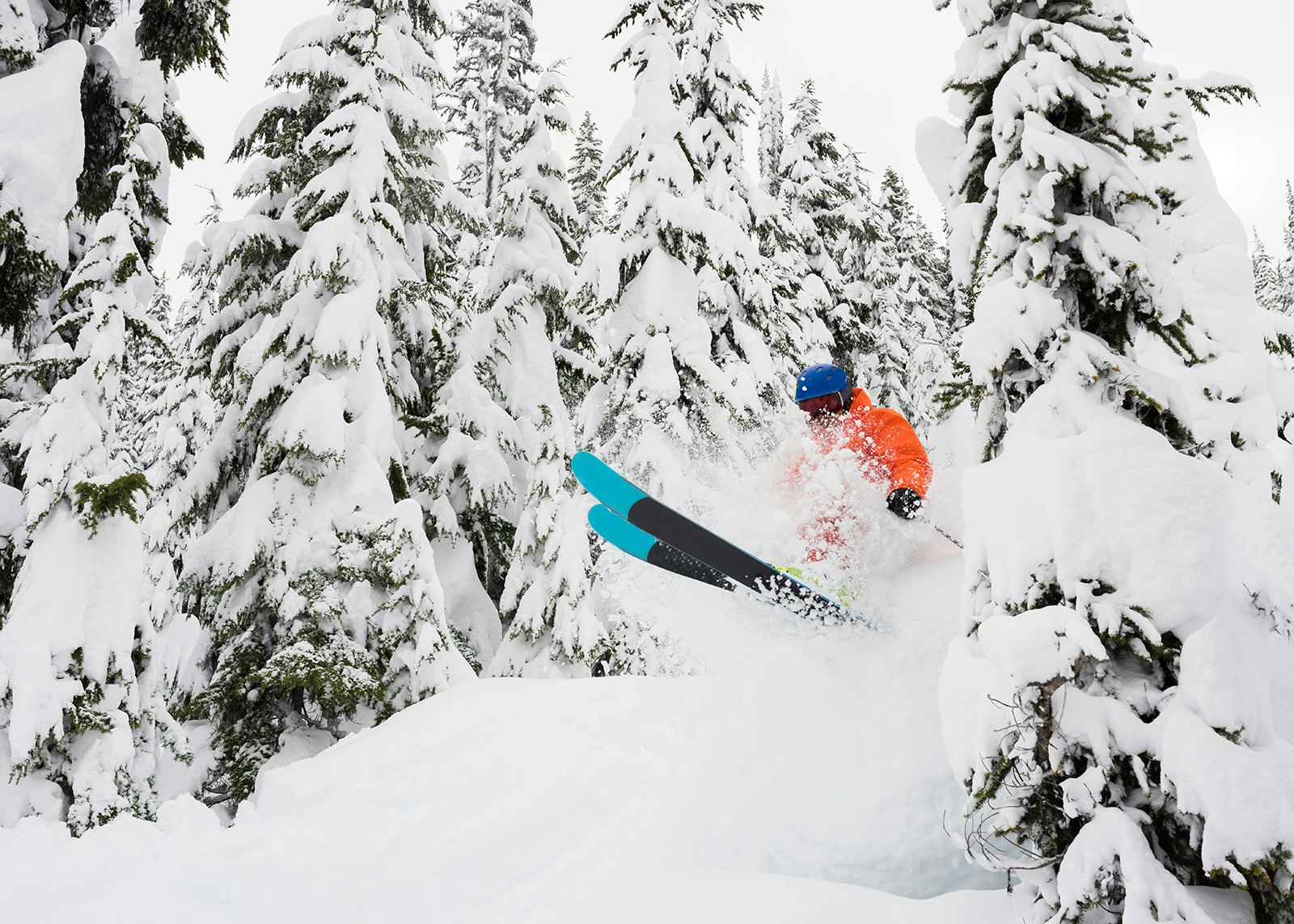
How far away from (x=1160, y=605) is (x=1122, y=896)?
3.77ft

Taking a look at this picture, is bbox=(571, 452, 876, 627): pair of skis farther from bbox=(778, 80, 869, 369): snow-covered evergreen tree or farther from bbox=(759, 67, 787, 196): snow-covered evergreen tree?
bbox=(759, 67, 787, 196): snow-covered evergreen tree

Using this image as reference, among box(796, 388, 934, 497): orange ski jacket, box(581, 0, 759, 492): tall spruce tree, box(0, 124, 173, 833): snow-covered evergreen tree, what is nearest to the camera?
box(0, 124, 173, 833): snow-covered evergreen tree

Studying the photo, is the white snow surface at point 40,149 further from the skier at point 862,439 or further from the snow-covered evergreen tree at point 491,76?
the snow-covered evergreen tree at point 491,76

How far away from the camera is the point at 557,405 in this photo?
1255 centimetres

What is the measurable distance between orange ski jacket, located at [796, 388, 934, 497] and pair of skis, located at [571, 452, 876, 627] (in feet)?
4.34

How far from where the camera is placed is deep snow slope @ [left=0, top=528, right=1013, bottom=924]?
4176 millimetres

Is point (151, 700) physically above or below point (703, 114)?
below

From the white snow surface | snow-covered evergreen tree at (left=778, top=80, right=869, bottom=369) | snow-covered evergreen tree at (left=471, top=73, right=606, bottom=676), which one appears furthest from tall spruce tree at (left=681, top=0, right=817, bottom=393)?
the white snow surface

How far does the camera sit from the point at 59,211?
4.68 meters

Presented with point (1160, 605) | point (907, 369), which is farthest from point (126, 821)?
point (907, 369)

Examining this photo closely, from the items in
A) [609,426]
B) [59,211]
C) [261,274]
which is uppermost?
[261,274]

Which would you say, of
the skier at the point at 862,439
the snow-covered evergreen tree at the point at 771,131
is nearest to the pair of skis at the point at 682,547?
the skier at the point at 862,439

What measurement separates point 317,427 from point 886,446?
21.1 feet

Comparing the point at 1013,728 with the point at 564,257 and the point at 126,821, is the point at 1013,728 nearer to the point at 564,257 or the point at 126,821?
the point at 126,821
